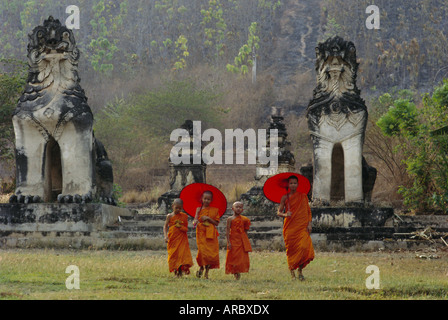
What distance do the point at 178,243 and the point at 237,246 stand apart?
720mm

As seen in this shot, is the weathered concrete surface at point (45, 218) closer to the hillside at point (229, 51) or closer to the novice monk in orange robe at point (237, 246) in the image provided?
the novice monk in orange robe at point (237, 246)

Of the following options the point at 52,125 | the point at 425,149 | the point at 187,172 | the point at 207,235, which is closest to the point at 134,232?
the point at 52,125

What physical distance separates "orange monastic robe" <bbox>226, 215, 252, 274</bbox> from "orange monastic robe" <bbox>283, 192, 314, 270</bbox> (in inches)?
20.8

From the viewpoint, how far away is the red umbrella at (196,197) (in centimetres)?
840

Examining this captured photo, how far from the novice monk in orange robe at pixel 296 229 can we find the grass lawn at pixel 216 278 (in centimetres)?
25

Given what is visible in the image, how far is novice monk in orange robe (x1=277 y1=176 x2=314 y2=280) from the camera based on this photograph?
7.85 metres

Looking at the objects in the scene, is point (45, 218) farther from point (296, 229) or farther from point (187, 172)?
point (187, 172)

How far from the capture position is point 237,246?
27.2ft

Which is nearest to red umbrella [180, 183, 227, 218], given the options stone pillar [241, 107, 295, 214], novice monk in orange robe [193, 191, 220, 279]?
novice monk in orange robe [193, 191, 220, 279]

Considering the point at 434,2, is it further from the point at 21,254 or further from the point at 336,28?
the point at 21,254

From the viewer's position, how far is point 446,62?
51125 millimetres

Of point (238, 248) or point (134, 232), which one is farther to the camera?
point (134, 232)

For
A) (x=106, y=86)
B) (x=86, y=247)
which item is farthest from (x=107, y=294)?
(x=106, y=86)

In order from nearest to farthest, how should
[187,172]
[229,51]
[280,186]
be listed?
→ [280,186] < [187,172] < [229,51]
